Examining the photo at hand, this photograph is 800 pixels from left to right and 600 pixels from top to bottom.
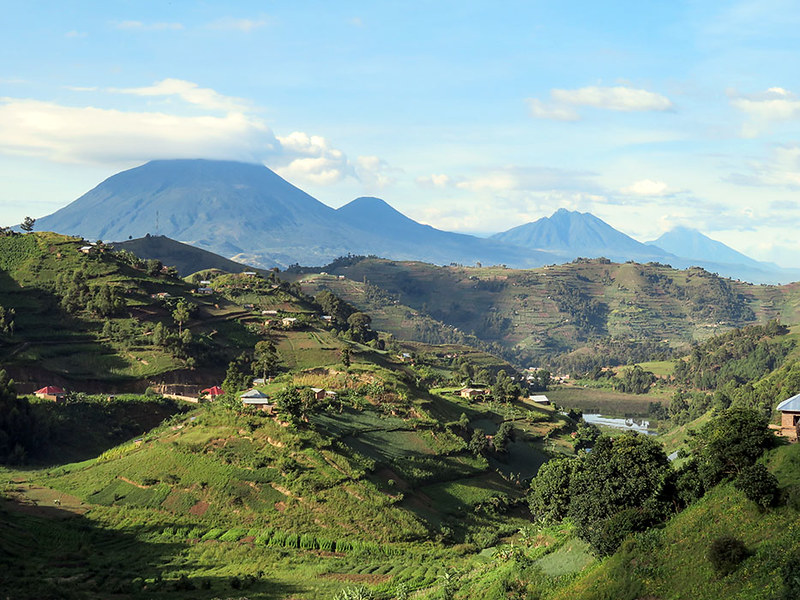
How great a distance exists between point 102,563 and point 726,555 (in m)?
33.9

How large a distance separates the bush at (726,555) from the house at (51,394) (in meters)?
67.6

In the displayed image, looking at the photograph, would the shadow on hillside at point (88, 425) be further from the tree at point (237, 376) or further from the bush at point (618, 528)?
the bush at point (618, 528)

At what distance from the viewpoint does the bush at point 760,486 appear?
3188 cm

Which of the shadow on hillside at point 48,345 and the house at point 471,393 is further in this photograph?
the house at point 471,393

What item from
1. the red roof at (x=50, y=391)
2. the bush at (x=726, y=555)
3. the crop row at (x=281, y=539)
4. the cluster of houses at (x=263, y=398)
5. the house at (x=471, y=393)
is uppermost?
the bush at (x=726, y=555)

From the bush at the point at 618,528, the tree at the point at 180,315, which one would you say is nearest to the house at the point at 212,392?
the tree at the point at 180,315

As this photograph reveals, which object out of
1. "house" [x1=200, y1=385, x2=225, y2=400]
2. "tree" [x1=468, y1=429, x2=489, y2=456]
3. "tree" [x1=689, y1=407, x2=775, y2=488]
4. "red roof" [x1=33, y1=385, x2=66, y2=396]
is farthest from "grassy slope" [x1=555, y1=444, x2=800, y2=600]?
"red roof" [x1=33, y1=385, x2=66, y2=396]

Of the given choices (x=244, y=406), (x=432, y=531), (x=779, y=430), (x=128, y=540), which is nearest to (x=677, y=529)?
(x=779, y=430)

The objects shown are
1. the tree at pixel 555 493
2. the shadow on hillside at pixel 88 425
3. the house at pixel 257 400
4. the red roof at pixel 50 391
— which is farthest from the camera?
the red roof at pixel 50 391

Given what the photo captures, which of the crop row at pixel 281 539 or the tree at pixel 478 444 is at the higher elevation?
the tree at pixel 478 444

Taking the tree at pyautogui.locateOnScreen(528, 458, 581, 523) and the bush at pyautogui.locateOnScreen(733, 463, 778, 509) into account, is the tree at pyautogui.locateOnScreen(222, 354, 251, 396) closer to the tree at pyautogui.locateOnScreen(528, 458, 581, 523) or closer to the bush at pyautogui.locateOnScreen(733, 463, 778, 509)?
the tree at pyautogui.locateOnScreen(528, 458, 581, 523)

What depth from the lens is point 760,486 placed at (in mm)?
31875

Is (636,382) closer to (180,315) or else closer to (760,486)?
(180,315)

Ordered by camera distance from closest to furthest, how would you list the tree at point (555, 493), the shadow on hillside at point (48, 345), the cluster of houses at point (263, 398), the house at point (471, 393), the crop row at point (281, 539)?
the tree at point (555, 493) < the crop row at point (281, 539) < the cluster of houses at point (263, 398) < the shadow on hillside at point (48, 345) < the house at point (471, 393)
